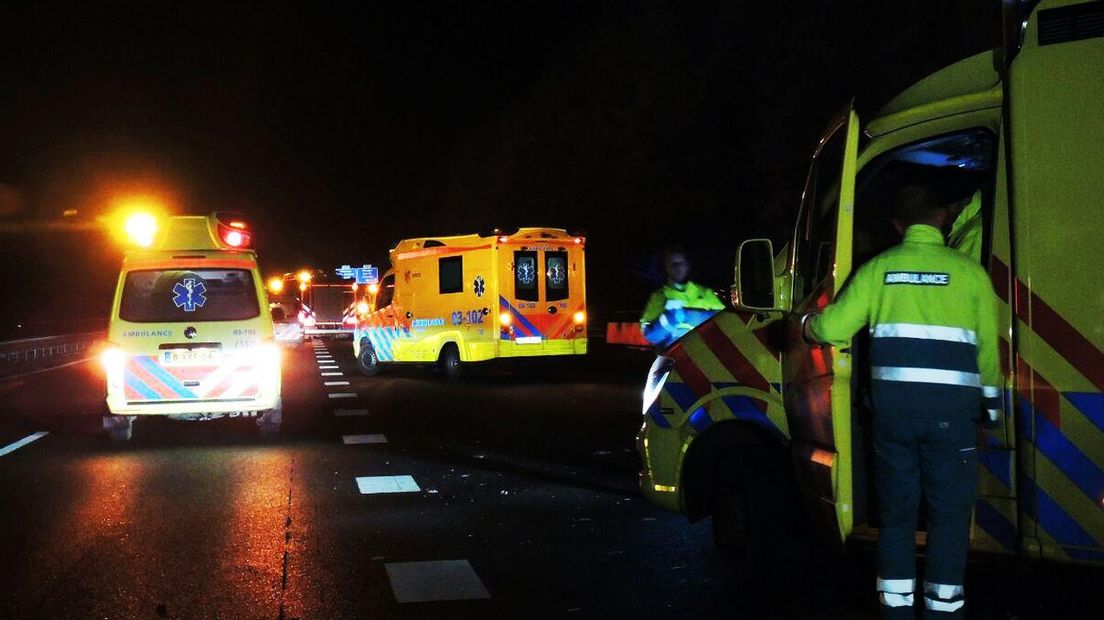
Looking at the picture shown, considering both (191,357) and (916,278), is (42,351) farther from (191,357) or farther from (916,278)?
(916,278)

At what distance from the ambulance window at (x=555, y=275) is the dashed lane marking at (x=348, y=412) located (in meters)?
5.47

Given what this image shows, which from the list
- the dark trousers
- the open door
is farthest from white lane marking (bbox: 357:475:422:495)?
the dark trousers

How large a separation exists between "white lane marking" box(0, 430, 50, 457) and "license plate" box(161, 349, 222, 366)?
1727 mm

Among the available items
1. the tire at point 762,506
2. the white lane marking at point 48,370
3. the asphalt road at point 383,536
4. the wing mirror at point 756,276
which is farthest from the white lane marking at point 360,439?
the white lane marking at point 48,370

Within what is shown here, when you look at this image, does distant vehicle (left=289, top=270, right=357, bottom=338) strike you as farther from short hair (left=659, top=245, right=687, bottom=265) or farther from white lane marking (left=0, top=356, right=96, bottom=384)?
short hair (left=659, top=245, right=687, bottom=265)

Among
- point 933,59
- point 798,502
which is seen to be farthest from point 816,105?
point 798,502

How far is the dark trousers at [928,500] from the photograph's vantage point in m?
4.36

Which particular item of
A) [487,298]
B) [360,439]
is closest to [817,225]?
[360,439]

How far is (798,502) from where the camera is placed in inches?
221

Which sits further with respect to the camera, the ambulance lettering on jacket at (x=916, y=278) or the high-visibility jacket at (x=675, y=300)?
the high-visibility jacket at (x=675, y=300)

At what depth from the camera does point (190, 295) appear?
1200 cm

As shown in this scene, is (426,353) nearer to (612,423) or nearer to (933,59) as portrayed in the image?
(612,423)

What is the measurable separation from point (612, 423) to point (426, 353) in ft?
26.4

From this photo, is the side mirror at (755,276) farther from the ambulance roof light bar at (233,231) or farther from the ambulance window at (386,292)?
the ambulance window at (386,292)
